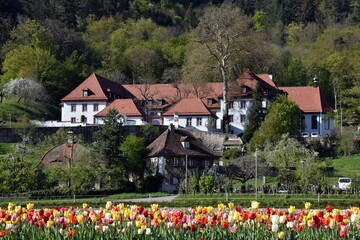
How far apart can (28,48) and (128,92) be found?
15.7 metres


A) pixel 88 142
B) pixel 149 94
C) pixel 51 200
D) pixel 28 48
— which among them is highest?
pixel 28 48

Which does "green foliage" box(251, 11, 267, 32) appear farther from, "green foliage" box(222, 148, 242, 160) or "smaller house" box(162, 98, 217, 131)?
"green foliage" box(222, 148, 242, 160)

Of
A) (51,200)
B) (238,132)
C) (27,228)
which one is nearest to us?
(27,228)

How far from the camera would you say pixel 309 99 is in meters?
85.2

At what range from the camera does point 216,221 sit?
15.1m

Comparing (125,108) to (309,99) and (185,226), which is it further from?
(185,226)

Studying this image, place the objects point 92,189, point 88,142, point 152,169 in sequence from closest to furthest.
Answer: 1. point 92,189
2. point 152,169
3. point 88,142

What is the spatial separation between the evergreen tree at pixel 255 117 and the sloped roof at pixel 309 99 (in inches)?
405

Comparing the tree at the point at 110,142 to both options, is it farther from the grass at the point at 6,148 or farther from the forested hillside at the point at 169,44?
the forested hillside at the point at 169,44

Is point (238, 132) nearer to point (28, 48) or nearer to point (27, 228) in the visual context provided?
point (28, 48)

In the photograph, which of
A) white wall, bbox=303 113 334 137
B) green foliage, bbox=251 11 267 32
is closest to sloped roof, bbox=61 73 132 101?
white wall, bbox=303 113 334 137

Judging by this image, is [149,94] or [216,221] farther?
[149,94]

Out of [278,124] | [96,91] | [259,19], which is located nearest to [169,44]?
[259,19]

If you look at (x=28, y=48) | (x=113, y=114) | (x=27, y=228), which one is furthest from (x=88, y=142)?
(x=27, y=228)
